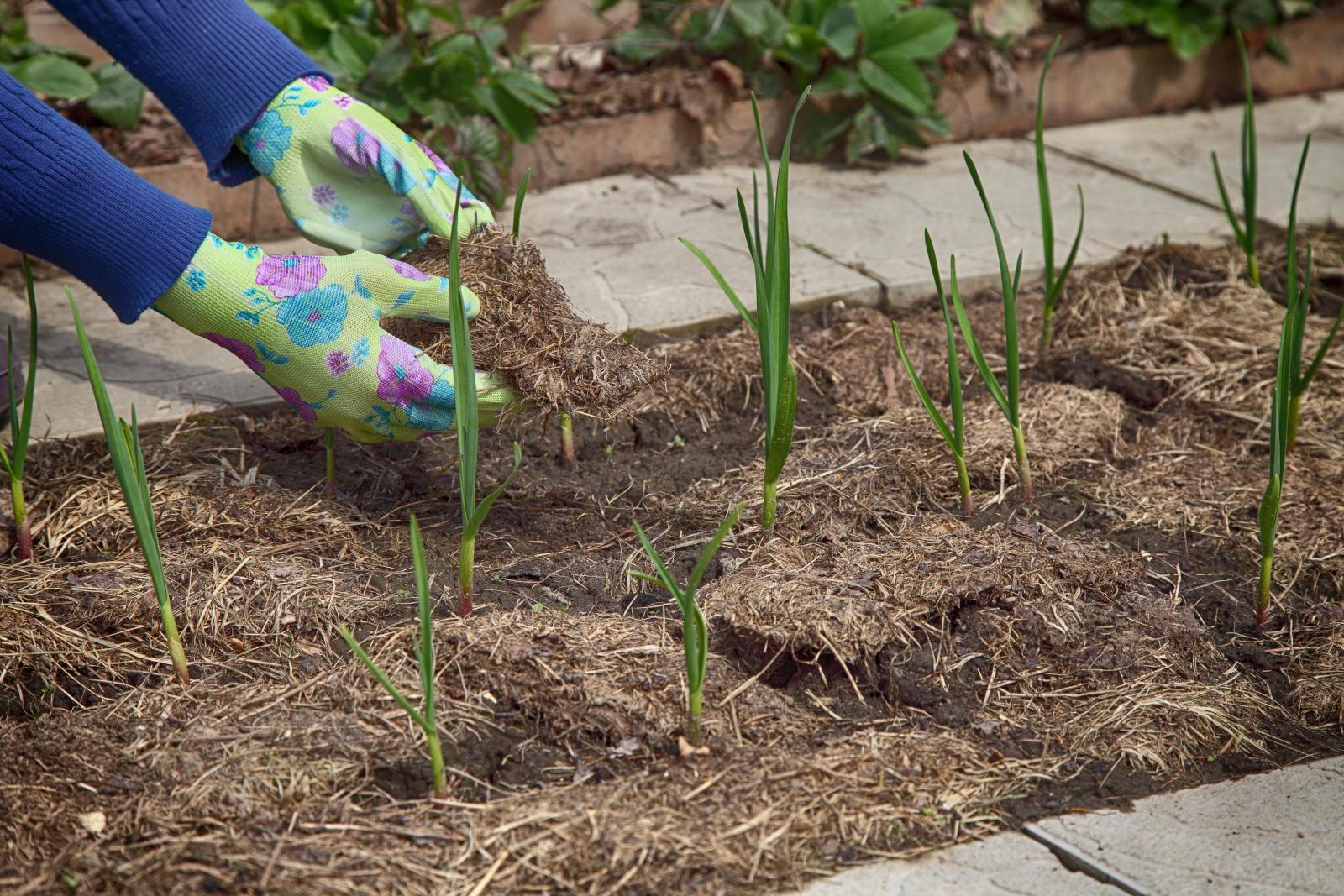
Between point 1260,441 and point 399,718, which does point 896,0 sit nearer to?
point 1260,441

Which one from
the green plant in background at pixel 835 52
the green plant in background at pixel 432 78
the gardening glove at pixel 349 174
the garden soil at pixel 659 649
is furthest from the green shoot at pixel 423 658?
the green plant in background at pixel 835 52

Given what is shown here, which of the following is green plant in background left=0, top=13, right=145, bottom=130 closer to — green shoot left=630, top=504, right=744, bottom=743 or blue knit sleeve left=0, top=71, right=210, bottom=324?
blue knit sleeve left=0, top=71, right=210, bottom=324

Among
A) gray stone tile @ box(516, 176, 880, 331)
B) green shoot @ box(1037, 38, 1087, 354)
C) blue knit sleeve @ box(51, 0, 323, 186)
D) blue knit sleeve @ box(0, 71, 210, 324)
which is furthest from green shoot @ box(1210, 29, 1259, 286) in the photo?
Result: blue knit sleeve @ box(0, 71, 210, 324)

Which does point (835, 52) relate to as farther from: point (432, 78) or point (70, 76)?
point (70, 76)

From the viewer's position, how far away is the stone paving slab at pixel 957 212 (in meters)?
2.80

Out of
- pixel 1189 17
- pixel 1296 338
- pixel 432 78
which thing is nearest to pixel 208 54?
pixel 432 78

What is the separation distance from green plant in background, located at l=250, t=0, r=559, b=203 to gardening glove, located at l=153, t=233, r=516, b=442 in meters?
1.30

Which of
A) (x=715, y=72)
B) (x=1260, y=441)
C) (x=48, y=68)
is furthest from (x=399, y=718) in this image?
(x=715, y=72)

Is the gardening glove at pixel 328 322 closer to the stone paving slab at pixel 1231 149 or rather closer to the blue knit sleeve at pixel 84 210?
the blue knit sleeve at pixel 84 210

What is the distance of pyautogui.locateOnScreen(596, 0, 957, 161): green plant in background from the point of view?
11.1 feet

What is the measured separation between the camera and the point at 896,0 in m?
3.41

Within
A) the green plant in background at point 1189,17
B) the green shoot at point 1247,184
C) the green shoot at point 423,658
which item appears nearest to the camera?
the green shoot at point 423,658

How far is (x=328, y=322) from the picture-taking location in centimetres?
169

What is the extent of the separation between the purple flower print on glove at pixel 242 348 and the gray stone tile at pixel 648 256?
825 millimetres
